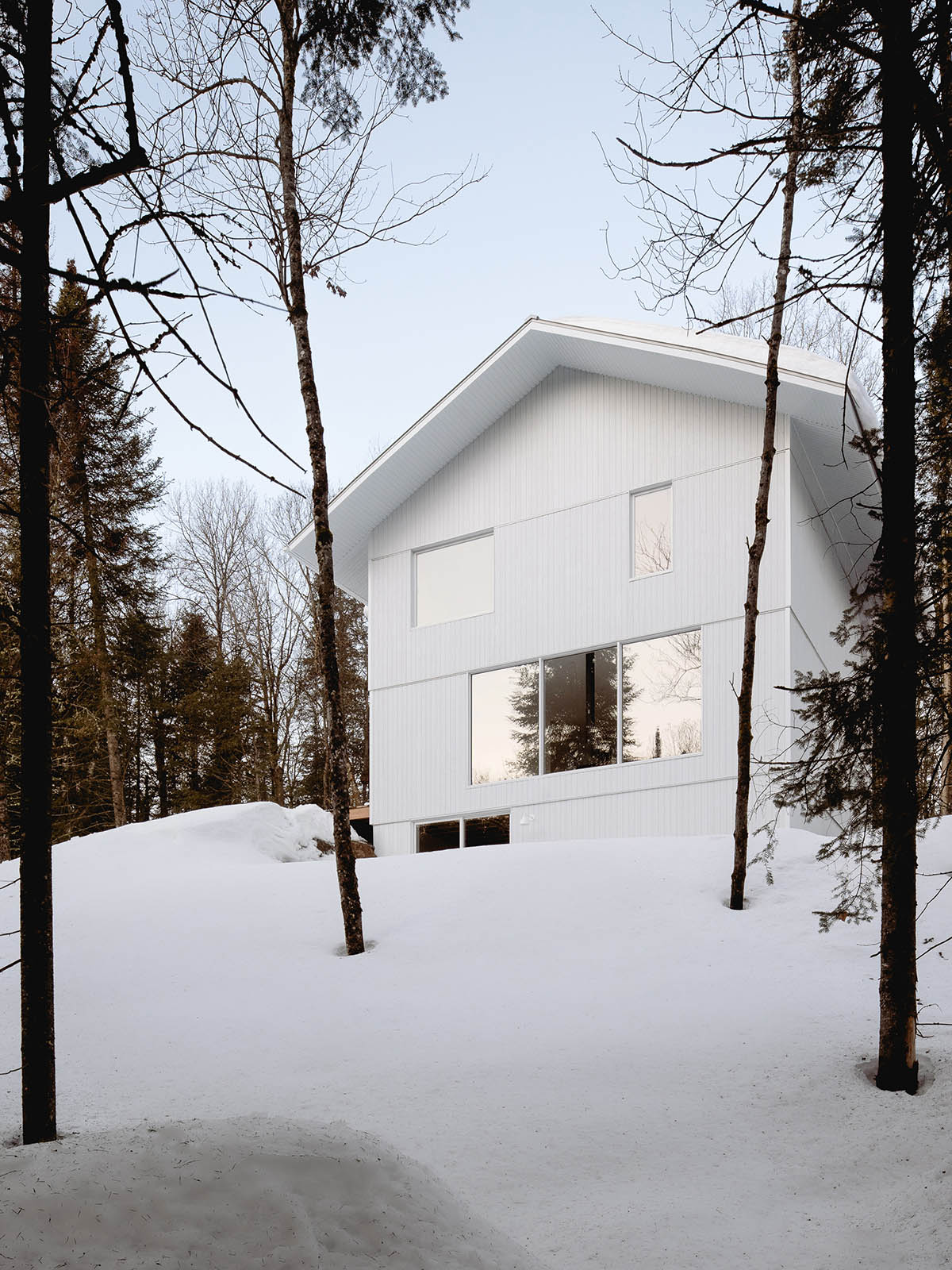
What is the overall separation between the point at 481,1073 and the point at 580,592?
945 cm

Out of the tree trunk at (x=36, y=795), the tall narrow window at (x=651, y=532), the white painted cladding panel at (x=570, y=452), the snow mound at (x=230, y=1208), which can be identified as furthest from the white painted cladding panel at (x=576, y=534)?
the snow mound at (x=230, y=1208)

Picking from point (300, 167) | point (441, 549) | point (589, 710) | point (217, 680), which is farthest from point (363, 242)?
point (217, 680)

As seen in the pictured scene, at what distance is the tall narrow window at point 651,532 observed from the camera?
15469mm

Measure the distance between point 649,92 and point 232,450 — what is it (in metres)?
4.99

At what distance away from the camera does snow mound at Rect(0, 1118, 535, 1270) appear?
11.5 ft

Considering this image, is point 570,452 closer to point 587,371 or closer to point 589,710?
point 587,371

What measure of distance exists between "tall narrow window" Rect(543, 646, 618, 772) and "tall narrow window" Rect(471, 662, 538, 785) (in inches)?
11.0

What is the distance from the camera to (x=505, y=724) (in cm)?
1641

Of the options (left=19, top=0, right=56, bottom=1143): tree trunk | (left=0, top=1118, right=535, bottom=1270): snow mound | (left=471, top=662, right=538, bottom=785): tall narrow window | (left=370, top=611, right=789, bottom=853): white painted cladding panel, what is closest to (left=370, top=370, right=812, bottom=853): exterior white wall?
(left=370, top=611, right=789, bottom=853): white painted cladding panel

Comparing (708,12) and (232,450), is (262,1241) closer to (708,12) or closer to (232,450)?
(232,450)

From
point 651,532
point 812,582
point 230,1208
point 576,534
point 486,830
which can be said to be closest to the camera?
point 230,1208

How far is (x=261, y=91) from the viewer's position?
34.1 feet

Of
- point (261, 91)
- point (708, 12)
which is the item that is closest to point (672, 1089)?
point (708, 12)

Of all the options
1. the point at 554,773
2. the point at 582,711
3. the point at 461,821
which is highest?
the point at 582,711
